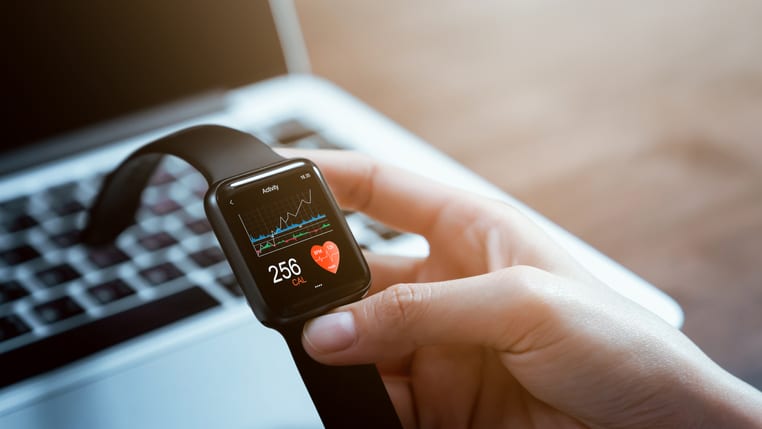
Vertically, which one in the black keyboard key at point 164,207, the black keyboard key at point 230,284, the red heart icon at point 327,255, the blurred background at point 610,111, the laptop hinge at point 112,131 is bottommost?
the blurred background at point 610,111

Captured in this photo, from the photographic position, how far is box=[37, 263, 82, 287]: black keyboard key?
584 mm

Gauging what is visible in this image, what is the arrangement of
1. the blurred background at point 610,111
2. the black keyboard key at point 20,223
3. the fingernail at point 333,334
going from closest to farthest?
the fingernail at point 333,334 < the black keyboard key at point 20,223 < the blurred background at point 610,111

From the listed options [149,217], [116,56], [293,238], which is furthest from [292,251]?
[116,56]

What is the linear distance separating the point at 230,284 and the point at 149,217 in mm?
120

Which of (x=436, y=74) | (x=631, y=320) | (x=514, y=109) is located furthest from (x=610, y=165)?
(x=631, y=320)

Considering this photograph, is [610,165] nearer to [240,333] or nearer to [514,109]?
[514,109]

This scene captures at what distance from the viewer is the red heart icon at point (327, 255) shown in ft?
1.51

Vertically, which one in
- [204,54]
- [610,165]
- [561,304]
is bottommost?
[610,165]

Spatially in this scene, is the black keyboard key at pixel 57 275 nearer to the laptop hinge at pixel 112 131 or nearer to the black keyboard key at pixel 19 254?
the black keyboard key at pixel 19 254

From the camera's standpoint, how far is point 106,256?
0.60 m

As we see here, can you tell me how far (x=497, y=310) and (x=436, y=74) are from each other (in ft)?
2.24

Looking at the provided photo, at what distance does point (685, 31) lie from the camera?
1.09m

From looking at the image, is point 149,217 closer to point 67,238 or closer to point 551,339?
point 67,238

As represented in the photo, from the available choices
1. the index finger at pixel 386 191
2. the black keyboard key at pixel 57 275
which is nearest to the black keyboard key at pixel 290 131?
the index finger at pixel 386 191
